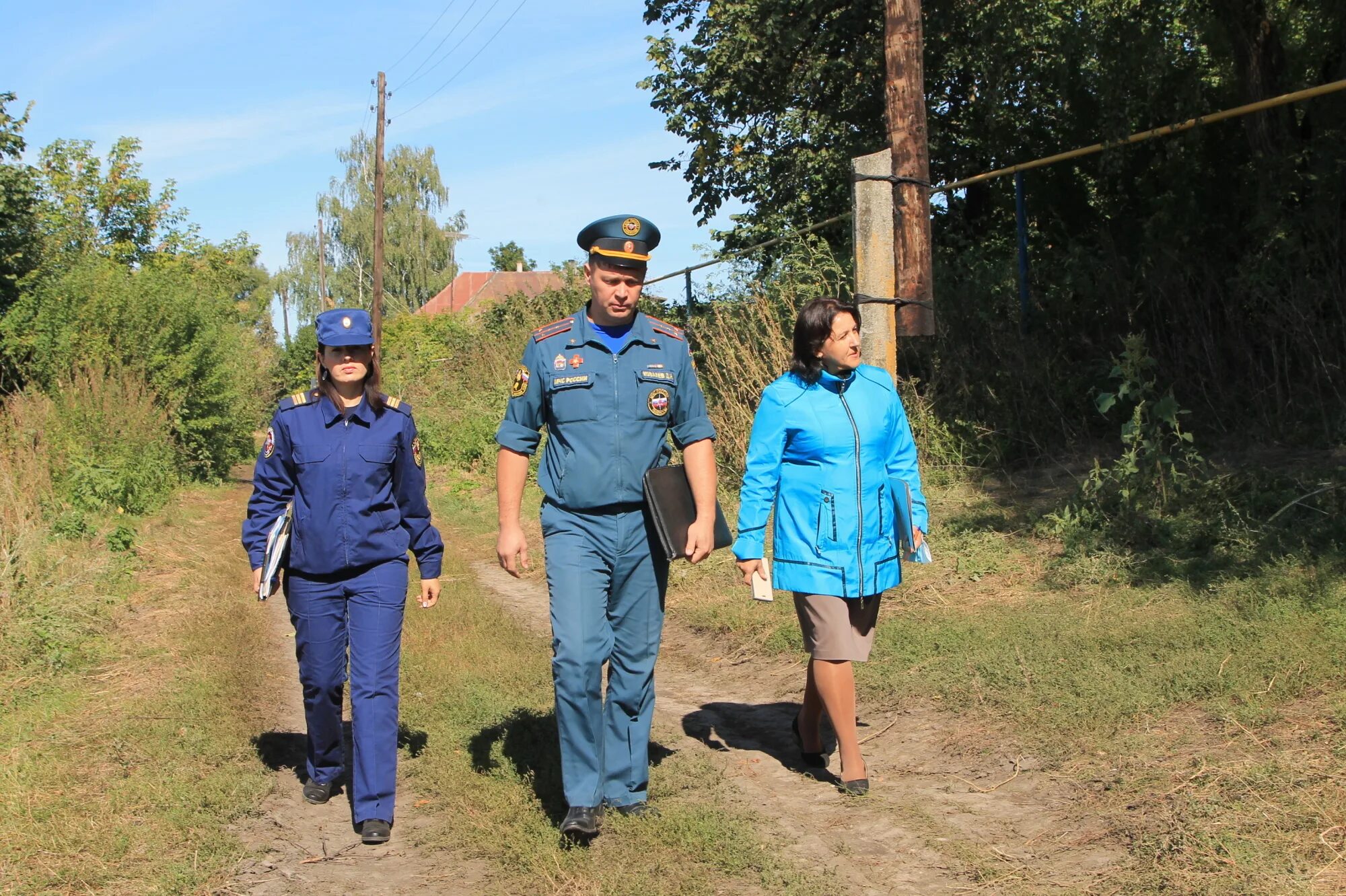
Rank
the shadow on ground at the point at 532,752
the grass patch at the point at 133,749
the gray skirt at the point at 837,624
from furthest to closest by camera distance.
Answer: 1. the shadow on ground at the point at 532,752
2. the gray skirt at the point at 837,624
3. the grass patch at the point at 133,749

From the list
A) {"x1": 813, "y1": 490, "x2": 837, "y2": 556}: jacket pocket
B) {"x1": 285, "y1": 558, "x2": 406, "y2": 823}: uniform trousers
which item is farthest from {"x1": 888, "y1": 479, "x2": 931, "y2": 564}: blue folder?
{"x1": 285, "y1": 558, "x2": 406, "y2": 823}: uniform trousers

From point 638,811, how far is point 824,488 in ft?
4.59

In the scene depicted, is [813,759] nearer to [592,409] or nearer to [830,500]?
[830,500]

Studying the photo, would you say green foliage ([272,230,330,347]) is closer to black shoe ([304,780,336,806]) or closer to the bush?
the bush

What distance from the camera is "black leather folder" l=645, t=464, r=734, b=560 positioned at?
4309mm

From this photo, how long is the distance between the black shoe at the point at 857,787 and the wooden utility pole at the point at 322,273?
67045 mm

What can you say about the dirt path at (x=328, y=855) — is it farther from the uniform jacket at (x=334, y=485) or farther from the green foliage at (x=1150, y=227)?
the green foliage at (x=1150, y=227)

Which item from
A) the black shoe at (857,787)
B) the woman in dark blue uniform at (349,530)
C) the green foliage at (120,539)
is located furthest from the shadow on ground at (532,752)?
the green foliage at (120,539)

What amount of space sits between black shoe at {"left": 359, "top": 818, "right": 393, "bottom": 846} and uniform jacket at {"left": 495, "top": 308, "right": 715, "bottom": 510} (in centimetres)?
138

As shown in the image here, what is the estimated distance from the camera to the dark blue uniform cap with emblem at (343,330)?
15.3ft

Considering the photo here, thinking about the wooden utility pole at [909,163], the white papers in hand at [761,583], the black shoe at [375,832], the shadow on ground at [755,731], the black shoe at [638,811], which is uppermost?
the wooden utility pole at [909,163]

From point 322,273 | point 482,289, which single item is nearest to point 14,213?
point 482,289

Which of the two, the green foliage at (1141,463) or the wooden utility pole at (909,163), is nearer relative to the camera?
the wooden utility pole at (909,163)

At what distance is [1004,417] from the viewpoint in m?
10.4
